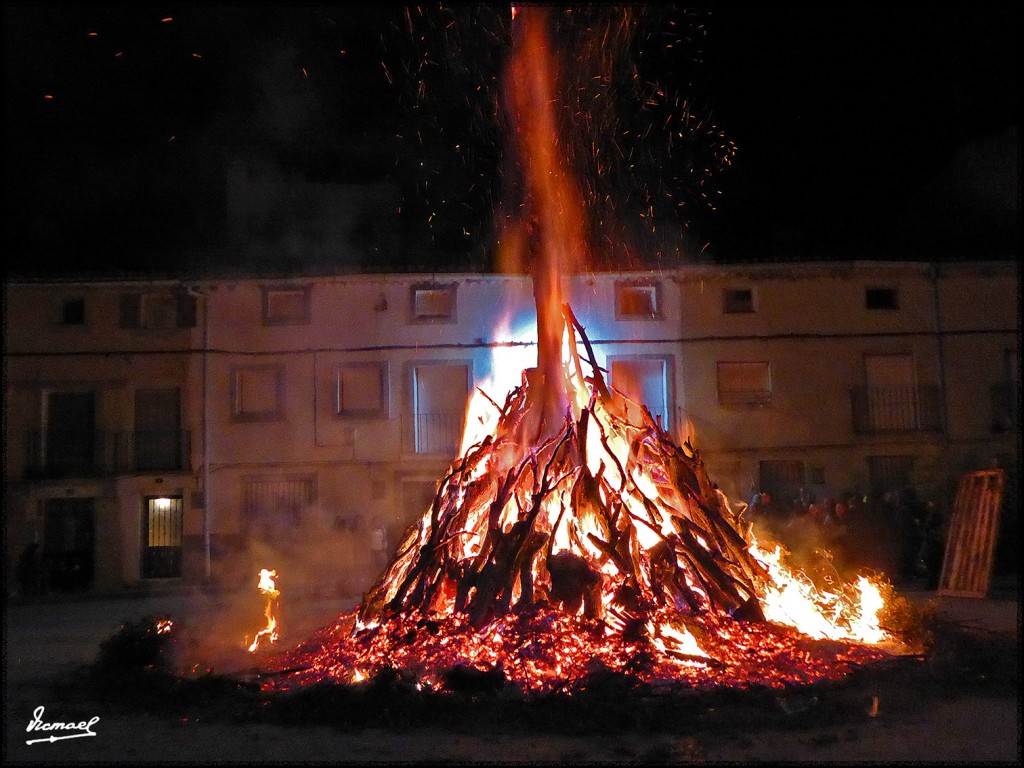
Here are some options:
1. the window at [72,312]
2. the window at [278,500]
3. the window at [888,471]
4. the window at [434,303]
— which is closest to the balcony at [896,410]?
the window at [888,471]

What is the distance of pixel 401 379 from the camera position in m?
21.4

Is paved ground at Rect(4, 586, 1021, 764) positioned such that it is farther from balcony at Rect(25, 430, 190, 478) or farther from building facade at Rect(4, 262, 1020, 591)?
balcony at Rect(25, 430, 190, 478)

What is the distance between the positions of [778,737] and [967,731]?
1331 millimetres

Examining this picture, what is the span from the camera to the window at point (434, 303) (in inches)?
843

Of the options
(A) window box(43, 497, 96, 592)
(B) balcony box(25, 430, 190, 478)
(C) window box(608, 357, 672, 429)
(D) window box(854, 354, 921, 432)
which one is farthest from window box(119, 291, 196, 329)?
(D) window box(854, 354, 921, 432)

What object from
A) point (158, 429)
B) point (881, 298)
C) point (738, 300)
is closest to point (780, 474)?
point (738, 300)

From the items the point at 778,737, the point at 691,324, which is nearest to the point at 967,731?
the point at 778,737

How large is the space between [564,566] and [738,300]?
1513 cm

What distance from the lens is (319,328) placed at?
2148 centimetres

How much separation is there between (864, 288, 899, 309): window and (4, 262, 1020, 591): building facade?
3.1 inches

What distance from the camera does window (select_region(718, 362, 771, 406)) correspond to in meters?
21.5

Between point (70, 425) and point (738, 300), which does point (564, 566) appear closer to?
point (738, 300)

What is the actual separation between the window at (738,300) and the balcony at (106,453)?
14.4m

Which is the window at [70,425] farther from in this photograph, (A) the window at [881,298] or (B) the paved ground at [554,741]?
(A) the window at [881,298]
